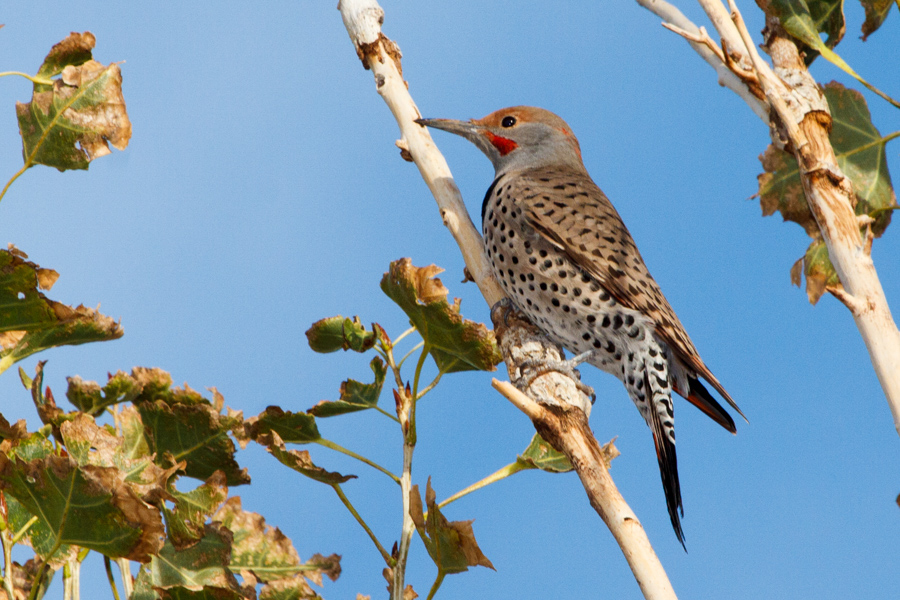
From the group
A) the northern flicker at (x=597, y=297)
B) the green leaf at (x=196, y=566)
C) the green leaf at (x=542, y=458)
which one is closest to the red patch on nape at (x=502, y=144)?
the northern flicker at (x=597, y=297)

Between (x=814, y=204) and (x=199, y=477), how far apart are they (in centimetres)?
198

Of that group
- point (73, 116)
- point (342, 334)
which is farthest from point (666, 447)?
point (73, 116)

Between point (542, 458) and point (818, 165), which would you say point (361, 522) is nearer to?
point (542, 458)

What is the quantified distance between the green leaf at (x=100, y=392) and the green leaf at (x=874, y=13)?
2.89 m

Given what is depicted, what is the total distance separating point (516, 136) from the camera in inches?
167

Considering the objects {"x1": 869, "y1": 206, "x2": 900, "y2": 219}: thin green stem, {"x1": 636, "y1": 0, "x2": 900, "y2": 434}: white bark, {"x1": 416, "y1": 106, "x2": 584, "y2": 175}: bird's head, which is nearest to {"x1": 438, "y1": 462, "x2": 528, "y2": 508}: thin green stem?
{"x1": 636, "y1": 0, "x2": 900, "y2": 434}: white bark

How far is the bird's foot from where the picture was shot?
109 inches

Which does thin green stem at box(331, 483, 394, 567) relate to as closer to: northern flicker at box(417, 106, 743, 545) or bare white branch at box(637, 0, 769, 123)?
northern flicker at box(417, 106, 743, 545)

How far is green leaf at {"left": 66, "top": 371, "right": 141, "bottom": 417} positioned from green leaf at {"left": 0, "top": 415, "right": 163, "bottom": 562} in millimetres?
439

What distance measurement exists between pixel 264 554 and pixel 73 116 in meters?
1.37

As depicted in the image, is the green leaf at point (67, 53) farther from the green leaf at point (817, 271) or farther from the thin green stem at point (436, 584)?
the green leaf at point (817, 271)

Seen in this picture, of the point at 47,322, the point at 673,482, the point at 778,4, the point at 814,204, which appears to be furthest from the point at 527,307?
the point at 47,322

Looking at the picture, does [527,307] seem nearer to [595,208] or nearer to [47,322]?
[595,208]

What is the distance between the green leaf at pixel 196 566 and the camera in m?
2.12
